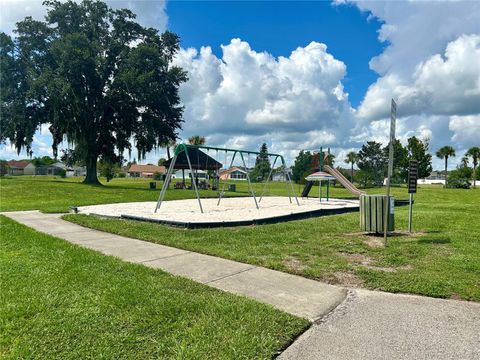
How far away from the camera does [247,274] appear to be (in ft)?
15.3

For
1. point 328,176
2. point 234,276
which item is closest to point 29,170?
point 328,176

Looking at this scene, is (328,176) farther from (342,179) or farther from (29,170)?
(29,170)

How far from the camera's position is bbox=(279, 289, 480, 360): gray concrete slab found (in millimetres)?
2656

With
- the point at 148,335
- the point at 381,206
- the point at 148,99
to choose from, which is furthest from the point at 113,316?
the point at 148,99

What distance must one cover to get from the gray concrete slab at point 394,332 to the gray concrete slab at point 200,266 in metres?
1.66

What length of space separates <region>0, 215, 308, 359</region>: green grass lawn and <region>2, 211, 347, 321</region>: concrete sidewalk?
0.29 metres

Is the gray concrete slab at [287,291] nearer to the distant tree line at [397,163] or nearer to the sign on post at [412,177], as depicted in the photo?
the sign on post at [412,177]

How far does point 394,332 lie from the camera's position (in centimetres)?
298

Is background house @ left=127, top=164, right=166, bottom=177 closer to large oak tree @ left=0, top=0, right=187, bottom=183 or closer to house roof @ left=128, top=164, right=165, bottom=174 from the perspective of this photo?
house roof @ left=128, top=164, right=165, bottom=174

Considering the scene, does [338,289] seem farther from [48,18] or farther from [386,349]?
[48,18]

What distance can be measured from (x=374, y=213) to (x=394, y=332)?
5.03 m

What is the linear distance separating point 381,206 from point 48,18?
32391mm

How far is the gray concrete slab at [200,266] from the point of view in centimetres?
459

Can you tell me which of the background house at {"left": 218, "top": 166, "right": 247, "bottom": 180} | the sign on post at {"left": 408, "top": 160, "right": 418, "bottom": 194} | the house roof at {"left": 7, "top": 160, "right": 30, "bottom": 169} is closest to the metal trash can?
the sign on post at {"left": 408, "top": 160, "right": 418, "bottom": 194}
